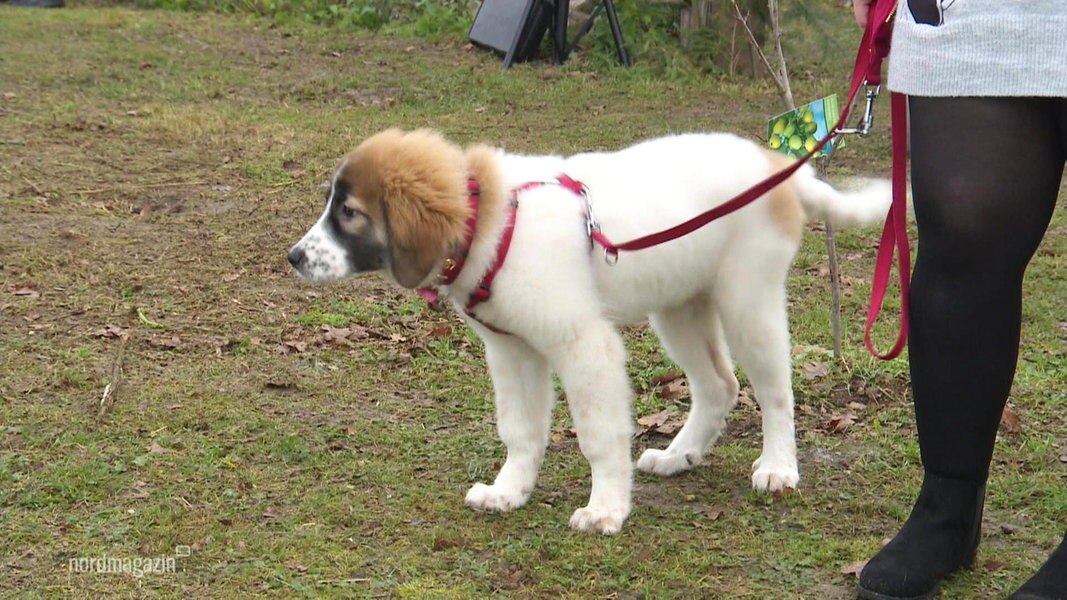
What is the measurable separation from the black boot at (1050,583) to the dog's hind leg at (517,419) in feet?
4.63

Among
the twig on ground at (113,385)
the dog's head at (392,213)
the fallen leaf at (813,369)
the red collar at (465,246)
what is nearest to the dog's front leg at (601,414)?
the red collar at (465,246)

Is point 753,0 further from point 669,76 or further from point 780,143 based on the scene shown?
point 780,143

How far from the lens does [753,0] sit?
28.8 feet

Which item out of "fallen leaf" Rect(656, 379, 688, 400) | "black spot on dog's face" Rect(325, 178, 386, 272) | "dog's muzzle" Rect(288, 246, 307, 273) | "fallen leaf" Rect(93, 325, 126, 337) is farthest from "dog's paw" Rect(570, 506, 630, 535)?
"fallen leaf" Rect(93, 325, 126, 337)

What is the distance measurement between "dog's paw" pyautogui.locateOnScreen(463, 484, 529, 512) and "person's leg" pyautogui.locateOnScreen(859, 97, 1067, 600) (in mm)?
1084

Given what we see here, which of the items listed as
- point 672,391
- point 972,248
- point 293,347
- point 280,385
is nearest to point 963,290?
point 972,248

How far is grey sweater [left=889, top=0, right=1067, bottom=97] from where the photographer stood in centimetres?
256

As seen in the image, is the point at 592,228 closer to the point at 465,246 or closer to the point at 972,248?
the point at 465,246

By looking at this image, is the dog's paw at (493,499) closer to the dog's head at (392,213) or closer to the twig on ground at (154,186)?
the dog's head at (392,213)

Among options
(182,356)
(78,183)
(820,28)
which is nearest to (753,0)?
(820,28)

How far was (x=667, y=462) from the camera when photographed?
4035mm

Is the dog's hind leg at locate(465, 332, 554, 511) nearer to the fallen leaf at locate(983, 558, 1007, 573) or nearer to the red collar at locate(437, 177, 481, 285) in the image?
the red collar at locate(437, 177, 481, 285)

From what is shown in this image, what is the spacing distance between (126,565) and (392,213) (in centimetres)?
114

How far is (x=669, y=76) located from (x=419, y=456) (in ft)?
23.1
